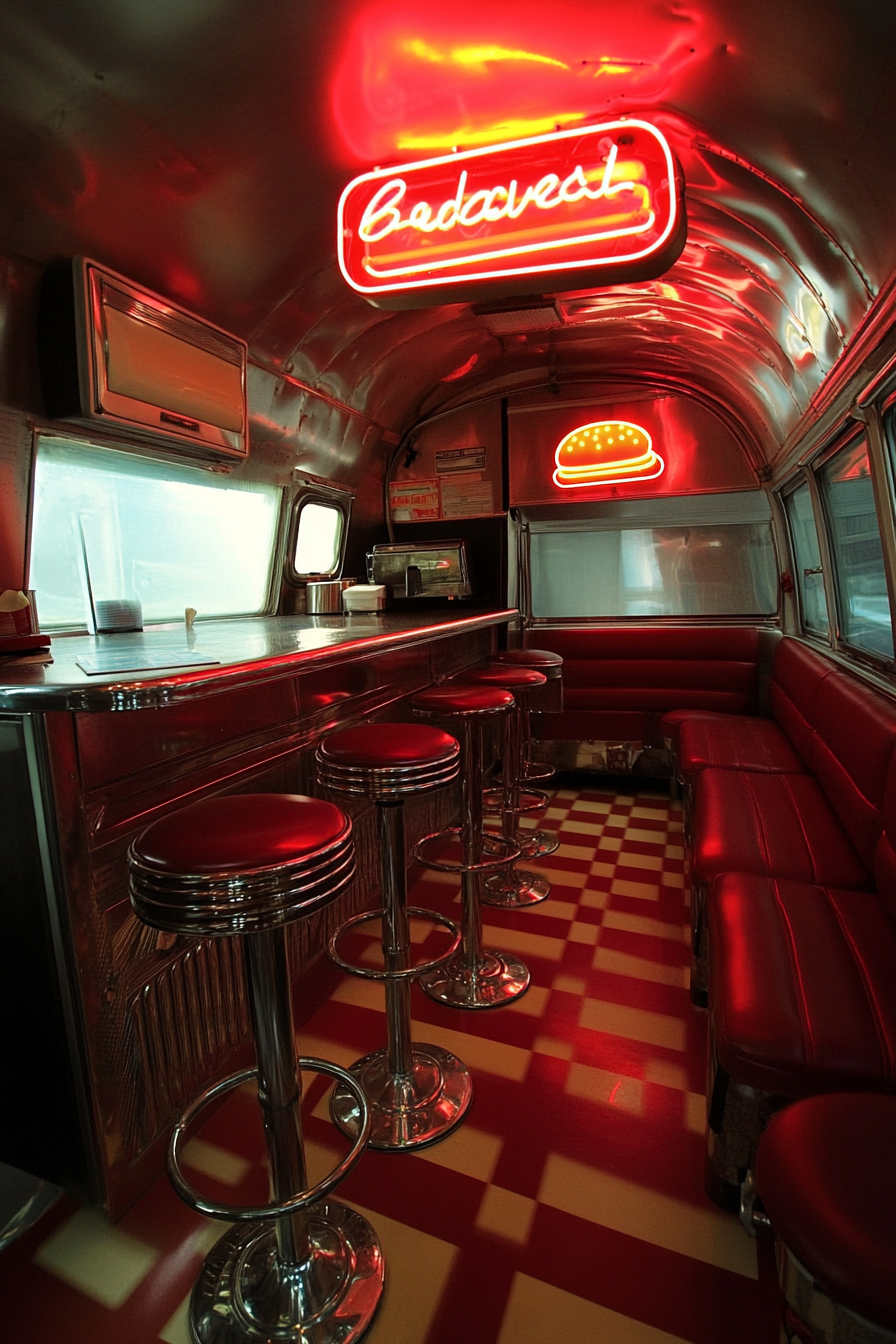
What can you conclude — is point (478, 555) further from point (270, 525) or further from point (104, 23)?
point (104, 23)

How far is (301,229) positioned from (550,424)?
269 centimetres

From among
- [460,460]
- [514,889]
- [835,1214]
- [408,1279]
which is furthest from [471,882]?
[460,460]

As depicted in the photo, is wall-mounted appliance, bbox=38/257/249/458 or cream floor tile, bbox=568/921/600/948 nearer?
wall-mounted appliance, bbox=38/257/249/458

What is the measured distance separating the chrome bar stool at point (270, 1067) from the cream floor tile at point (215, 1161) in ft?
0.53

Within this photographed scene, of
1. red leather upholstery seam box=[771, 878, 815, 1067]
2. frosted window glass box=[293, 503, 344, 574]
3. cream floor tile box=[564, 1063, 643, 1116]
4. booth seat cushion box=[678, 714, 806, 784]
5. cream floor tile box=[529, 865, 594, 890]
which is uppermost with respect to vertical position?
frosted window glass box=[293, 503, 344, 574]

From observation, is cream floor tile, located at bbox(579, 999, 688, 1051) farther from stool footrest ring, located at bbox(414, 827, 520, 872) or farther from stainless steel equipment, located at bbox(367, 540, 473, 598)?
stainless steel equipment, located at bbox(367, 540, 473, 598)

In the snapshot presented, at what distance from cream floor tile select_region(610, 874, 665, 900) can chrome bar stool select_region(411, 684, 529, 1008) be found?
82 cm

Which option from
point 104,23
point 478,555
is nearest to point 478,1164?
point 104,23

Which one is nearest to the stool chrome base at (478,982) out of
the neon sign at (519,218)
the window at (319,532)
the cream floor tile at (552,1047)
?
the cream floor tile at (552,1047)

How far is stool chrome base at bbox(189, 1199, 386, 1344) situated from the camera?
4.34ft

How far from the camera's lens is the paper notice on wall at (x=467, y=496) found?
16.7ft

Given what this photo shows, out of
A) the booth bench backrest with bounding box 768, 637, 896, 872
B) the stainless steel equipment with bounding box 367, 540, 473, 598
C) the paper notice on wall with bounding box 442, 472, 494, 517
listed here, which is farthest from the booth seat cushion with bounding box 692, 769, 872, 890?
the paper notice on wall with bounding box 442, 472, 494, 517

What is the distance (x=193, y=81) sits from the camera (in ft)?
6.10

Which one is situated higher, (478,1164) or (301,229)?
(301,229)
